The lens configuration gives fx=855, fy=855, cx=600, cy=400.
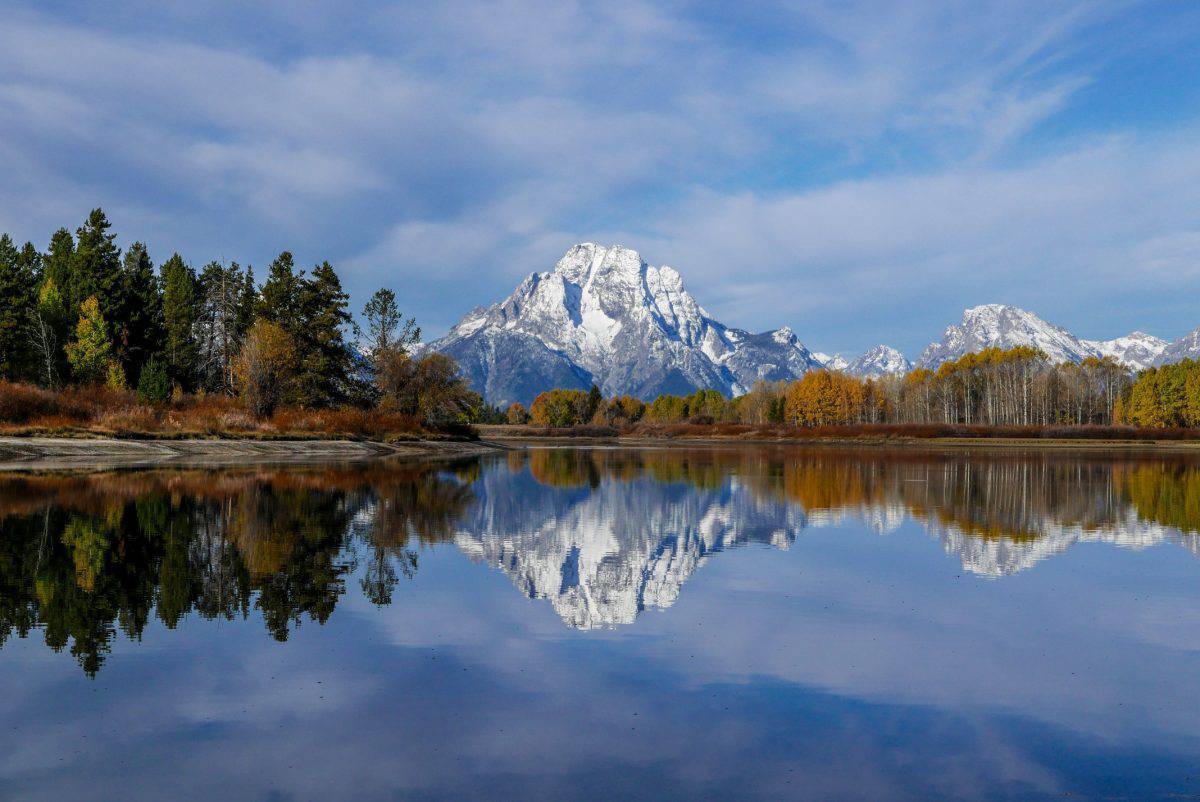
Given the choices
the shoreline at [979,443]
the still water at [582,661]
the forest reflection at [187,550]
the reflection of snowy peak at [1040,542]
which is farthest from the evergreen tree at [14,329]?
the reflection of snowy peak at [1040,542]

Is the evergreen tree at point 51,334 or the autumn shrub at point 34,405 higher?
the evergreen tree at point 51,334

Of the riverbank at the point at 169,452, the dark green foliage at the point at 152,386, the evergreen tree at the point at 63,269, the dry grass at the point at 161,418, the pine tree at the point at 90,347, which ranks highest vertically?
the evergreen tree at the point at 63,269

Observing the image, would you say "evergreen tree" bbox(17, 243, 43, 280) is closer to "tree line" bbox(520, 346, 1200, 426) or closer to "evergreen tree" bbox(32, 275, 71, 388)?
"evergreen tree" bbox(32, 275, 71, 388)

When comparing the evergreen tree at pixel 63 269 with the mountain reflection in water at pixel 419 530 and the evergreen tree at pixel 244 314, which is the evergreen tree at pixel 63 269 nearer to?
the evergreen tree at pixel 244 314

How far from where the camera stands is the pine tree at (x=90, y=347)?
234 ft

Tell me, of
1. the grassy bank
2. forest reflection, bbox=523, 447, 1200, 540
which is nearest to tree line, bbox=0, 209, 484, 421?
forest reflection, bbox=523, 447, 1200, 540

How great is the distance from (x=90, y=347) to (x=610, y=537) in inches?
2586

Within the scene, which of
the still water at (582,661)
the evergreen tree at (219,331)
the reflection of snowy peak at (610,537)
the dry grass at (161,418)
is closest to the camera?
the still water at (582,661)

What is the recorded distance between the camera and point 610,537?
73.8 ft

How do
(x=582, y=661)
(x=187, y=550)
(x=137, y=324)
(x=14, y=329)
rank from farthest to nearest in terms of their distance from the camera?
(x=137, y=324) < (x=14, y=329) < (x=187, y=550) < (x=582, y=661)

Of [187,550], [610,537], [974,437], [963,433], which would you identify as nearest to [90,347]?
[187,550]

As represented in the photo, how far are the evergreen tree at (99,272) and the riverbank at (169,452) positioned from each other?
29.3 m

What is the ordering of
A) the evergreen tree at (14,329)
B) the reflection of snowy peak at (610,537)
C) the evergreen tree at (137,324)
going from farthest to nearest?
the evergreen tree at (137,324) → the evergreen tree at (14,329) → the reflection of snowy peak at (610,537)

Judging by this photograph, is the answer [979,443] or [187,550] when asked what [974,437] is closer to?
[979,443]
